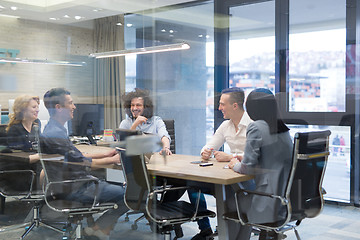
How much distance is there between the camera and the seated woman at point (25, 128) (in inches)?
106

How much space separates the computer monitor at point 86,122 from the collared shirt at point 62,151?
0.23 feet

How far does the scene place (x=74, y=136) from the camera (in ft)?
8.60

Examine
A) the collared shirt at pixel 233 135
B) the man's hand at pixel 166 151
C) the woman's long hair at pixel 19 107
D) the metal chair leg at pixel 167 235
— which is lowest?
the metal chair leg at pixel 167 235

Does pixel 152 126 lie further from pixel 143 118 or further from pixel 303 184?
pixel 303 184

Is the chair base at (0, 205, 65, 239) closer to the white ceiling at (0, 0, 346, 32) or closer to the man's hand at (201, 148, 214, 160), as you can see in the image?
the man's hand at (201, 148, 214, 160)

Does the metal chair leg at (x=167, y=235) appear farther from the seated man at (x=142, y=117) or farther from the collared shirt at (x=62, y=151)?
the collared shirt at (x=62, y=151)

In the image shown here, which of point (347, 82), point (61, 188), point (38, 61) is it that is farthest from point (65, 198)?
point (347, 82)

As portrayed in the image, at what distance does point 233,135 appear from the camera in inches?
108

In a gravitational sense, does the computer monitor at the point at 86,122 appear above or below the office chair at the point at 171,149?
above

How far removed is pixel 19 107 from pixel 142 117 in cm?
82

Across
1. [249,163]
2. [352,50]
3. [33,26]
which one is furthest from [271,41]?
[33,26]

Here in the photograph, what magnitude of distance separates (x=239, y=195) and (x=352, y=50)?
1.17m

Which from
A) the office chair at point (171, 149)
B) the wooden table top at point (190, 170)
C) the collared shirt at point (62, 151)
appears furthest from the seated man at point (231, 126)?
the collared shirt at point (62, 151)

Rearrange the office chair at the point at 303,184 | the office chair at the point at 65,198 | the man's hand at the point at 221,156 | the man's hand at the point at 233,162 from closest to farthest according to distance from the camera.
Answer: the office chair at the point at 303,184 < the office chair at the point at 65,198 < the man's hand at the point at 233,162 < the man's hand at the point at 221,156
